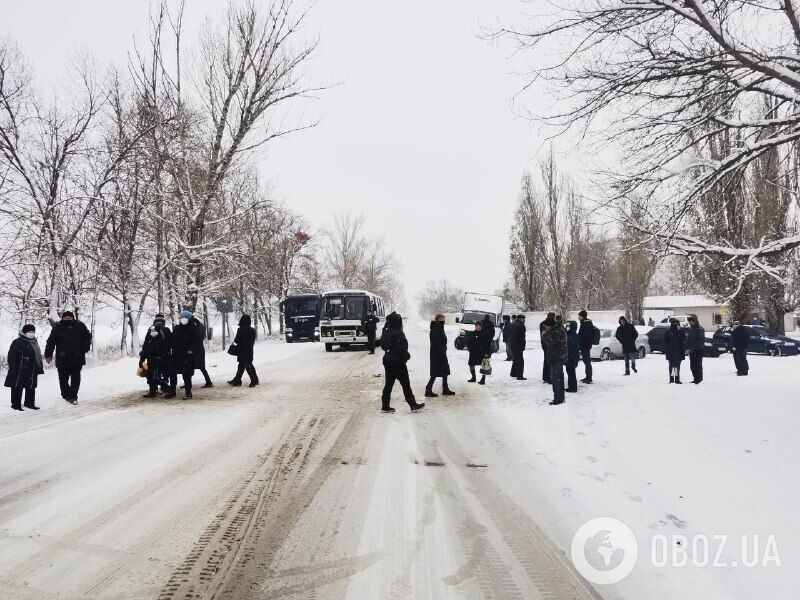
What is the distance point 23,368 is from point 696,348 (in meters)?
14.2

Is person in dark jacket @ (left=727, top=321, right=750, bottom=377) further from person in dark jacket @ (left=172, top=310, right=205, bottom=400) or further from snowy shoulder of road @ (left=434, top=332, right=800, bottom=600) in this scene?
person in dark jacket @ (left=172, top=310, right=205, bottom=400)

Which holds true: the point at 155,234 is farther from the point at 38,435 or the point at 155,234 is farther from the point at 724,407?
the point at 724,407

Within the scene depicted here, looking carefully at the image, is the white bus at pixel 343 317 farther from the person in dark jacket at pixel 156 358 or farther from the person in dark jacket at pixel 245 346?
the person in dark jacket at pixel 156 358

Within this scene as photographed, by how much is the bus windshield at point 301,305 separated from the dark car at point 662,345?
20.8 m

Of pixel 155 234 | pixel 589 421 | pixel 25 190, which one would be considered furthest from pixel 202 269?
pixel 589 421

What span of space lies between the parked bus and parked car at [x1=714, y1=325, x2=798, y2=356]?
2332cm

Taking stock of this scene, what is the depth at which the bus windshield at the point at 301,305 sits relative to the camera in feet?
116

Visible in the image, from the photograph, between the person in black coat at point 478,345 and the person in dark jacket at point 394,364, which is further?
the person in black coat at point 478,345

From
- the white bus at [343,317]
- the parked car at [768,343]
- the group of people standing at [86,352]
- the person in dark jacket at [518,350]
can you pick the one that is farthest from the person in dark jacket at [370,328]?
the parked car at [768,343]

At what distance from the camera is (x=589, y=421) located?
28.0 ft

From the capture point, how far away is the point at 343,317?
25.9 m

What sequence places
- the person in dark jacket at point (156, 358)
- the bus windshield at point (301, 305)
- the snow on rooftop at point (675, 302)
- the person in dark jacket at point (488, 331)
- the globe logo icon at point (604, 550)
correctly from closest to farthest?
the globe logo icon at point (604, 550) → the person in dark jacket at point (156, 358) → the person in dark jacket at point (488, 331) → the bus windshield at point (301, 305) → the snow on rooftop at point (675, 302)

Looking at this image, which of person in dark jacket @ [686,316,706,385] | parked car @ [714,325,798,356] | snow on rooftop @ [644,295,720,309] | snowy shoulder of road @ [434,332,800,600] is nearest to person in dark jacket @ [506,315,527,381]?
snowy shoulder of road @ [434,332,800,600]

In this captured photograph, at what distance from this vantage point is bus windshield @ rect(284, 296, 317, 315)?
116 feet
